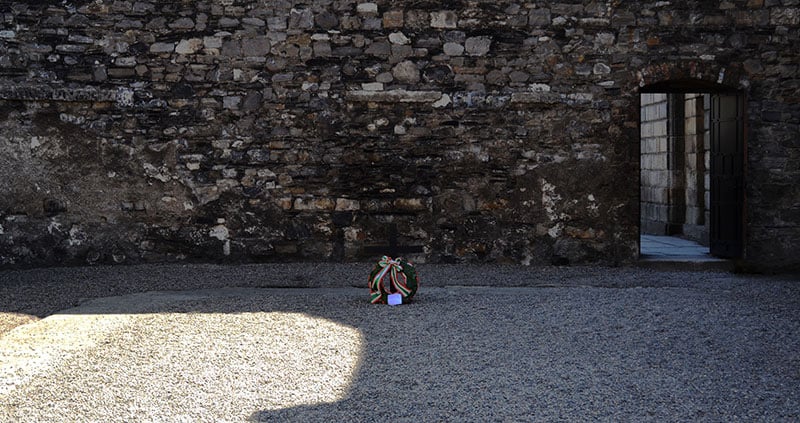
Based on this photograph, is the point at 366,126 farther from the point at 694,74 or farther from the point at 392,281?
the point at 694,74

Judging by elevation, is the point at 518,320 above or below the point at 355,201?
below

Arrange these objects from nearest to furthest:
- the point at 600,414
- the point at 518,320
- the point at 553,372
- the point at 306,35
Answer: the point at 600,414, the point at 553,372, the point at 518,320, the point at 306,35

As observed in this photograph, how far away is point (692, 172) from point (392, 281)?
6.66 metres

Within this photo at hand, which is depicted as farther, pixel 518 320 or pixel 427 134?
pixel 427 134

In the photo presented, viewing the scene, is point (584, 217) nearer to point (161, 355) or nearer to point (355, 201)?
point (355, 201)

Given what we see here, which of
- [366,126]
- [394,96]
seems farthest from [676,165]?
[366,126]

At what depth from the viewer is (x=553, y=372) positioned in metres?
3.68

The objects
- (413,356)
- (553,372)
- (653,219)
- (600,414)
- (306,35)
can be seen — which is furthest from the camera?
(653,219)

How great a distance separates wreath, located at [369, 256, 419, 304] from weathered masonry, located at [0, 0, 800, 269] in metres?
1.68

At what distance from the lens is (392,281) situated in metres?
5.50

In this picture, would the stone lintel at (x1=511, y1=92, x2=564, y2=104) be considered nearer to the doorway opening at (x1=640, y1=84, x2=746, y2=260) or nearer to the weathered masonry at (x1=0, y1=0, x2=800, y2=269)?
the weathered masonry at (x1=0, y1=0, x2=800, y2=269)

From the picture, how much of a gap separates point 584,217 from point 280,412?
473 cm

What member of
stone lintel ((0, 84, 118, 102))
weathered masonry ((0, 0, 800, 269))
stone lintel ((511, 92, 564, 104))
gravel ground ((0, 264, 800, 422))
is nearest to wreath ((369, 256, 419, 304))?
gravel ground ((0, 264, 800, 422))

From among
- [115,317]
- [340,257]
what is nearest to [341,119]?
[340,257]
